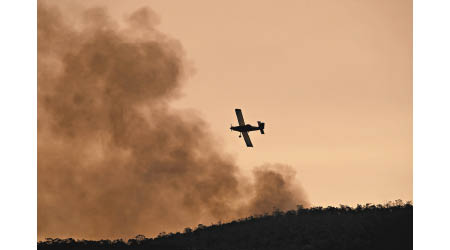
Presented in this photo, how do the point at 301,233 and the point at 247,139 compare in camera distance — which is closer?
the point at 301,233

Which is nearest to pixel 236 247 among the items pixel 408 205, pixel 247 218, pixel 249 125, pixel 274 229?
pixel 274 229

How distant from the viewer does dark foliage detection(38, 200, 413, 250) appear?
62.5 m

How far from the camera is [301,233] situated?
63.8m

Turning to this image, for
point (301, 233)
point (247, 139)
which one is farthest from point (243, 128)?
point (301, 233)

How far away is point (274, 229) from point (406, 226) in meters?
11.8

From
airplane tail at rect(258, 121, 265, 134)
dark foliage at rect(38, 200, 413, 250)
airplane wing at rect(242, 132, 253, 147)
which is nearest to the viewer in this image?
dark foliage at rect(38, 200, 413, 250)

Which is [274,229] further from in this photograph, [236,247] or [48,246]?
[48,246]

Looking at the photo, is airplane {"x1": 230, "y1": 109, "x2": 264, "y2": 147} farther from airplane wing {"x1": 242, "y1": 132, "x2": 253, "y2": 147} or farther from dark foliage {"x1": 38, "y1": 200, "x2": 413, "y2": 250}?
dark foliage {"x1": 38, "y1": 200, "x2": 413, "y2": 250}

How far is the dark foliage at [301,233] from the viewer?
6247 centimetres

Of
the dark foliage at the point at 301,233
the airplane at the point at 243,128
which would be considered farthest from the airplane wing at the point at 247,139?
the dark foliage at the point at 301,233

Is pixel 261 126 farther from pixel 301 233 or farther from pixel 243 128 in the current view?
pixel 301 233

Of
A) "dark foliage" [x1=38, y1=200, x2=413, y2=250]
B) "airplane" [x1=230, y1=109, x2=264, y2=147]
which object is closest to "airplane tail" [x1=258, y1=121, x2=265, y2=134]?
"airplane" [x1=230, y1=109, x2=264, y2=147]

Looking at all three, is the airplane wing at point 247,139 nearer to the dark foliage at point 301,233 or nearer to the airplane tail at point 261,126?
the airplane tail at point 261,126

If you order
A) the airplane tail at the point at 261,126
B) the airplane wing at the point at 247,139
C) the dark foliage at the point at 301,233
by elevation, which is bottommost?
the dark foliage at the point at 301,233
